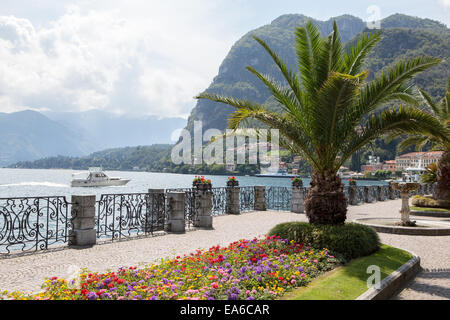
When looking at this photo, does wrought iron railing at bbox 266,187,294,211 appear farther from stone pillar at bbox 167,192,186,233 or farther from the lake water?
the lake water

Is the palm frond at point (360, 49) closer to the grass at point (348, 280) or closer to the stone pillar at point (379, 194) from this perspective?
the grass at point (348, 280)

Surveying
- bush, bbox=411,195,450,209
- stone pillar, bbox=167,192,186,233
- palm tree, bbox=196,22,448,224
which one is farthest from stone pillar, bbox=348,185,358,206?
stone pillar, bbox=167,192,186,233

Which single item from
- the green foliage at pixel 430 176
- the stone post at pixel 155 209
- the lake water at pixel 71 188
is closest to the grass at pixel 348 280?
Result: the stone post at pixel 155 209

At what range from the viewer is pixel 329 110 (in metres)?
8.16

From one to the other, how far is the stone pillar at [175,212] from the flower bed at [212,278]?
170 inches

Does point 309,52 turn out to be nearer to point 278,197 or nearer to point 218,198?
point 218,198

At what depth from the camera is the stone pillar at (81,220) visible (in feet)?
29.4

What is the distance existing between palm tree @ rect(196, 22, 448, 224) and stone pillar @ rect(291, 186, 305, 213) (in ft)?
31.5

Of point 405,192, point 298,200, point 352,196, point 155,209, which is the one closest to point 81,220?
point 155,209

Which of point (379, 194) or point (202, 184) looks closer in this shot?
point (202, 184)

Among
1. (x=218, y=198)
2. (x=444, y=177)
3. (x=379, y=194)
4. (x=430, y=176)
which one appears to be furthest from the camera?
(x=379, y=194)

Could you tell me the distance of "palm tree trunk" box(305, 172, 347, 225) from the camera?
8.55 m

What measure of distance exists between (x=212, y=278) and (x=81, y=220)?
202 inches
